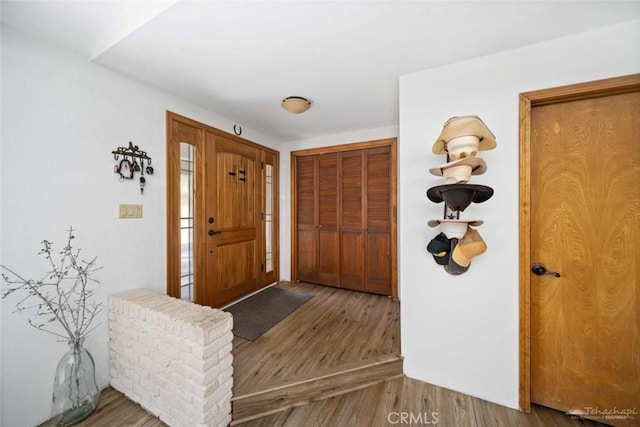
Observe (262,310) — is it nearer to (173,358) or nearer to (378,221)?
(173,358)

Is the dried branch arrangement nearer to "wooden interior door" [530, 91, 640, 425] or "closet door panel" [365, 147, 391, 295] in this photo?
"closet door panel" [365, 147, 391, 295]

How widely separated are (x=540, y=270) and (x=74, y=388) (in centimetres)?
310

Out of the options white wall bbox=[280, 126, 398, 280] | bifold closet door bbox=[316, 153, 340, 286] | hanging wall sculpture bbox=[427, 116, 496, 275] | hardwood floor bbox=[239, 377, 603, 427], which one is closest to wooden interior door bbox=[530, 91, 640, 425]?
hardwood floor bbox=[239, 377, 603, 427]

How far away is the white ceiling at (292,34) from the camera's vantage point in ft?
3.89

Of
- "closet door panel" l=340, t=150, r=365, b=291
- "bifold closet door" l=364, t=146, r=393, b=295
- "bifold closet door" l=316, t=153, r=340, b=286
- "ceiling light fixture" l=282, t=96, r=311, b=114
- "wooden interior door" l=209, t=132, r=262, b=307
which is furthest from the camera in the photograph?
"bifold closet door" l=316, t=153, r=340, b=286

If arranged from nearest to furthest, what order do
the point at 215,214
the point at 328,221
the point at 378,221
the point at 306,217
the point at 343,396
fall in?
1. the point at 343,396
2. the point at 215,214
3. the point at 378,221
4. the point at 328,221
5. the point at 306,217

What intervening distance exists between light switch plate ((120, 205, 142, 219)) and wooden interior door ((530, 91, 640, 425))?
2909mm

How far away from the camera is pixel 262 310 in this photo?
260 centimetres

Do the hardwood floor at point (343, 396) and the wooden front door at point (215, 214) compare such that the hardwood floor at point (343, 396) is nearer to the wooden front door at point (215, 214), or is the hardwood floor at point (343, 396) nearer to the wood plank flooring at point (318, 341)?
the wood plank flooring at point (318, 341)

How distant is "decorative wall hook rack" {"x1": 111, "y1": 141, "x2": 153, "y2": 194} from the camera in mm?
1735

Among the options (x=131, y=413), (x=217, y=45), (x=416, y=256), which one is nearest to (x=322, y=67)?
(x=217, y=45)

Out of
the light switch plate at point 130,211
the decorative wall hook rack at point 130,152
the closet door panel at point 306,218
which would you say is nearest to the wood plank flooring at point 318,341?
the closet door panel at point 306,218

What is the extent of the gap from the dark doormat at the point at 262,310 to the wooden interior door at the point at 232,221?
194 mm

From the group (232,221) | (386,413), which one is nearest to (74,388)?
(232,221)
